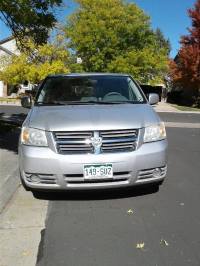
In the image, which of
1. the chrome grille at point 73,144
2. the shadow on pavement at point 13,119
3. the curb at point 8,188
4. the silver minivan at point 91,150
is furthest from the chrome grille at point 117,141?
the shadow on pavement at point 13,119

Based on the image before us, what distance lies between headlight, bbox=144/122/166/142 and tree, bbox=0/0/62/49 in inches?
162

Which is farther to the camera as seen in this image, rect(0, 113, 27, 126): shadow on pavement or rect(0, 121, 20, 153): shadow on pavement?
rect(0, 113, 27, 126): shadow on pavement

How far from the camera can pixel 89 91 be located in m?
7.45

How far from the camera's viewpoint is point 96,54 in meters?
37.8

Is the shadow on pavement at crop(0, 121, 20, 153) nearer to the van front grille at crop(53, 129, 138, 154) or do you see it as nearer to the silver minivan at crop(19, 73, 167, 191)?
the silver minivan at crop(19, 73, 167, 191)

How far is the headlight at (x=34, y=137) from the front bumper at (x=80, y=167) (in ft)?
0.20

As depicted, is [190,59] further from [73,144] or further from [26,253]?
[26,253]

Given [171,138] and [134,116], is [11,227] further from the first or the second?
[171,138]

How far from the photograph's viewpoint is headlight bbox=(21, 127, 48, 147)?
598 cm

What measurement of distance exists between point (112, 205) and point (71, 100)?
1.85 meters

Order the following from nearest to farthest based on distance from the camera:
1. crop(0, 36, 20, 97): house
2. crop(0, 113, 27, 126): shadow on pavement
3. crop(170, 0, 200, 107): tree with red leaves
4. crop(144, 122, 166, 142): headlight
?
1. crop(144, 122, 166, 142): headlight
2. crop(0, 113, 27, 126): shadow on pavement
3. crop(170, 0, 200, 107): tree with red leaves
4. crop(0, 36, 20, 97): house

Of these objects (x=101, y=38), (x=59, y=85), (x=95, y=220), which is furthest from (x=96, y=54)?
(x=95, y=220)

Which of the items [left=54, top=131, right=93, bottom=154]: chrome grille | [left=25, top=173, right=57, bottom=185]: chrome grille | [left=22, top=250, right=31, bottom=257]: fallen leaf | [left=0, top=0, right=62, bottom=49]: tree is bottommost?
[left=22, top=250, right=31, bottom=257]: fallen leaf

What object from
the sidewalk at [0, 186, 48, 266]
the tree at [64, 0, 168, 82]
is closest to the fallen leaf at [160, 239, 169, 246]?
the sidewalk at [0, 186, 48, 266]
